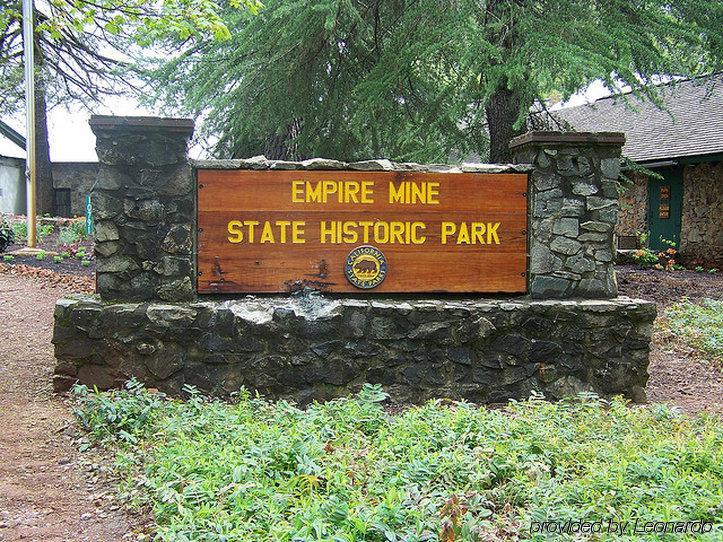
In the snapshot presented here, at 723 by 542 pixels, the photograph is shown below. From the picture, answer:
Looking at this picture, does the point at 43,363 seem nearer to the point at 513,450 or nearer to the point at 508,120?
the point at 513,450

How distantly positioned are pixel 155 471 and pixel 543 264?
357cm

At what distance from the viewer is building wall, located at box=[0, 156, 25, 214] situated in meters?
23.2

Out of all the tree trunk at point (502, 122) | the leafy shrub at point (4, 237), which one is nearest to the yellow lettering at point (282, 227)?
the tree trunk at point (502, 122)

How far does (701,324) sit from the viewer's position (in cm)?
854

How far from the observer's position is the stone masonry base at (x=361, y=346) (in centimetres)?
516

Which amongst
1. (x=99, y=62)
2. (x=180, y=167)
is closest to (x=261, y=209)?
(x=180, y=167)

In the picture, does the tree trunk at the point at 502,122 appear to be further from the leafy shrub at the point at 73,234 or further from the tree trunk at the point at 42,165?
the tree trunk at the point at 42,165

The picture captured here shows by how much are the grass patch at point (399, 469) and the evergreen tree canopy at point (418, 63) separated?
4.25 meters

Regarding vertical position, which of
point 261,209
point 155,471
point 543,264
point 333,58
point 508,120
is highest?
point 333,58

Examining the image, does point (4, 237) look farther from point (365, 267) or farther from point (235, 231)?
point (365, 267)

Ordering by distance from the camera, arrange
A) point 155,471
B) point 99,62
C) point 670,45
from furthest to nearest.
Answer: point 99,62 → point 670,45 → point 155,471

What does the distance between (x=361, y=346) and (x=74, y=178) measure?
23064mm

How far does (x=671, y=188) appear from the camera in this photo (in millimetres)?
16594

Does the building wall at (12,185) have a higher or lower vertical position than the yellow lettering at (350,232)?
higher
